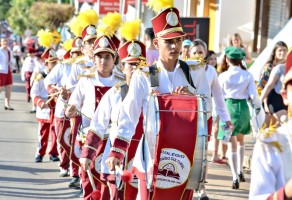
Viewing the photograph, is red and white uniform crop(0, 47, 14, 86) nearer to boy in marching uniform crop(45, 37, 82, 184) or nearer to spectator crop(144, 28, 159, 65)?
boy in marching uniform crop(45, 37, 82, 184)

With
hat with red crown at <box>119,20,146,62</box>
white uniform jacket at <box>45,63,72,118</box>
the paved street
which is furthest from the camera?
white uniform jacket at <box>45,63,72,118</box>

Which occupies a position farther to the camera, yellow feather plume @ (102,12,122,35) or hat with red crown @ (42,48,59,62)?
hat with red crown @ (42,48,59,62)

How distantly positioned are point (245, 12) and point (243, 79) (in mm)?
15332

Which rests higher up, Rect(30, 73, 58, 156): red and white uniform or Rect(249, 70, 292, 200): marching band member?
Rect(249, 70, 292, 200): marching band member

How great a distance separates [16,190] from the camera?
35.7 ft

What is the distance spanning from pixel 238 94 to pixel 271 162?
7.00m

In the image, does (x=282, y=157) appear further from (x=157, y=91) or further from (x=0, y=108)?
(x=0, y=108)

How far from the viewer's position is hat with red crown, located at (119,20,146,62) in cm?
798

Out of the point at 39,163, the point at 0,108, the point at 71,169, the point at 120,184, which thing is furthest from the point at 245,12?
the point at 120,184

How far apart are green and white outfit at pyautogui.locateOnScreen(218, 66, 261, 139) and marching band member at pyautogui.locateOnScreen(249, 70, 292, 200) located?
6.71 metres

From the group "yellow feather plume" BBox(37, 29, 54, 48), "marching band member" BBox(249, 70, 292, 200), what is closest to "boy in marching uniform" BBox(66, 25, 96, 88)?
"yellow feather plume" BBox(37, 29, 54, 48)

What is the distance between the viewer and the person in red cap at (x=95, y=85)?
341 inches

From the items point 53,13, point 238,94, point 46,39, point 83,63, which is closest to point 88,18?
point 83,63

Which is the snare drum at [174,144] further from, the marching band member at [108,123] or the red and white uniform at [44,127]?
the red and white uniform at [44,127]
